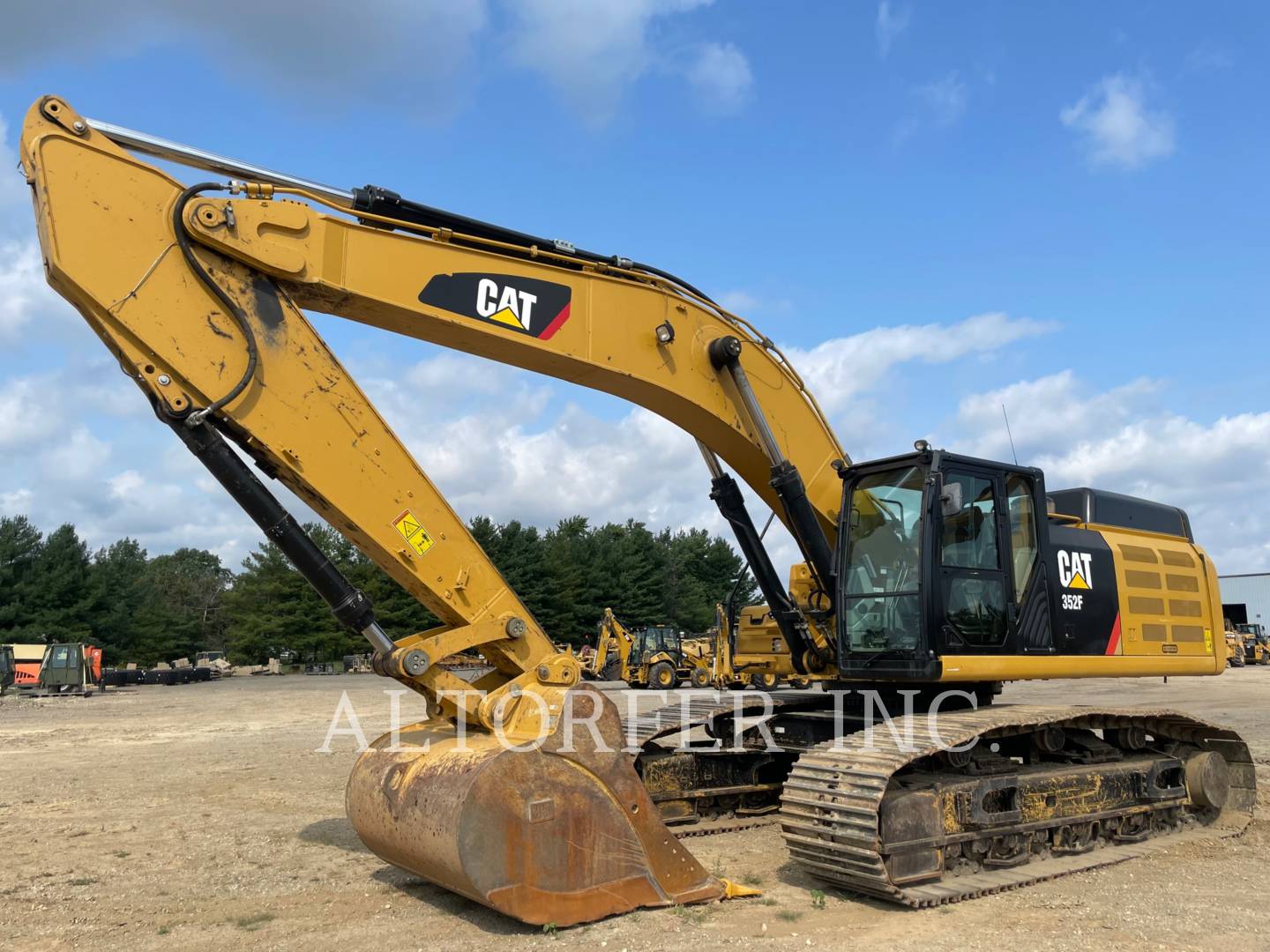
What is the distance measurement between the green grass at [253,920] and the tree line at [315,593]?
105 ft

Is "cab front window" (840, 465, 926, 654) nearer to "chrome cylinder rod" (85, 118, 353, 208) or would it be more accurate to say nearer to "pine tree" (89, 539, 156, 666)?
"chrome cylinder rod" (85, 118, 353, 208)

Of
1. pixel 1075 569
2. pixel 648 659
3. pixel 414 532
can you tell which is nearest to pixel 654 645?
pixel 648 659

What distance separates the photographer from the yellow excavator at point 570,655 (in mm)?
5586

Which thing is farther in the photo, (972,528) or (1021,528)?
(1021,528)

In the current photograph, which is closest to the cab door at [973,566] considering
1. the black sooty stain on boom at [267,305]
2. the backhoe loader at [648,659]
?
the black sooty stain on boom at [267,305]

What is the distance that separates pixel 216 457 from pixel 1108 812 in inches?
280

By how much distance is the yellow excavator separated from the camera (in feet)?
18.3

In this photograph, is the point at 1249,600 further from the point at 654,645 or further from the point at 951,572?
the point at 951,572

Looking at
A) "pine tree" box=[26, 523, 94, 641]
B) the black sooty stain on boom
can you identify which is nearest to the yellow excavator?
the black sooty stain on boom

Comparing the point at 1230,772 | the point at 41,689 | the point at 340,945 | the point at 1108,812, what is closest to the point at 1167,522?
the point at 1230,772

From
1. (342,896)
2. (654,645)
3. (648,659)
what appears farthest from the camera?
(654,645)

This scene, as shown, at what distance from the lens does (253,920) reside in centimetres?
605

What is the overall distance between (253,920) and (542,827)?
1.96 meters

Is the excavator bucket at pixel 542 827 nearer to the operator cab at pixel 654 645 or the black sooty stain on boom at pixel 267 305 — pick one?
the black sooty stain on boom at pixel 267 305
